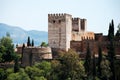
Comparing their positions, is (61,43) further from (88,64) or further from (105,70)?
(105,70)

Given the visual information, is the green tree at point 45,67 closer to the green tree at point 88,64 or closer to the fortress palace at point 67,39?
the green tree at point 88,64

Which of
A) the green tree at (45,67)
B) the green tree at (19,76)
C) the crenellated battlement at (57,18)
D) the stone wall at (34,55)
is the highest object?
the crenellated battlement at (57,18)

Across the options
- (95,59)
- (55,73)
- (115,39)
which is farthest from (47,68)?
(115,39)

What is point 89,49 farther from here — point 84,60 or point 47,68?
point 47,68

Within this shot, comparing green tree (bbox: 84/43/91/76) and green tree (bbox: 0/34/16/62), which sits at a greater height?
green tree (bbox: 0/34/16/62)

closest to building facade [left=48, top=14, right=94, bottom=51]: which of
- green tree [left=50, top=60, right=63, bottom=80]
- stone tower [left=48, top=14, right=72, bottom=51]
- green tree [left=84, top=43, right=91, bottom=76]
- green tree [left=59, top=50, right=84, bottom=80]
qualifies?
stone tower [left=48, top=14, right=72, bottom=51]

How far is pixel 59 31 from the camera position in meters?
77.1

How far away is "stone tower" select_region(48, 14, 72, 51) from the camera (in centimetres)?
7675

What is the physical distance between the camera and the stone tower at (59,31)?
7675 cm

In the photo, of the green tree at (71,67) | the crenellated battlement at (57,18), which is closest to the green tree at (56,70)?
the green tree at (71,67)

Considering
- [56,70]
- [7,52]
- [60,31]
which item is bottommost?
[56,70]

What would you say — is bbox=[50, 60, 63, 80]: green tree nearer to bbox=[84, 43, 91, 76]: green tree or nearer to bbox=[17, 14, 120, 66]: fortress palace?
bbox=[84, 43, 91, 76]: green tree

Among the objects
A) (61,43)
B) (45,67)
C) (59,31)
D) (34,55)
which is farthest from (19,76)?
(59,31)

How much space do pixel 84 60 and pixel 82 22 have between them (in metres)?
14.8
